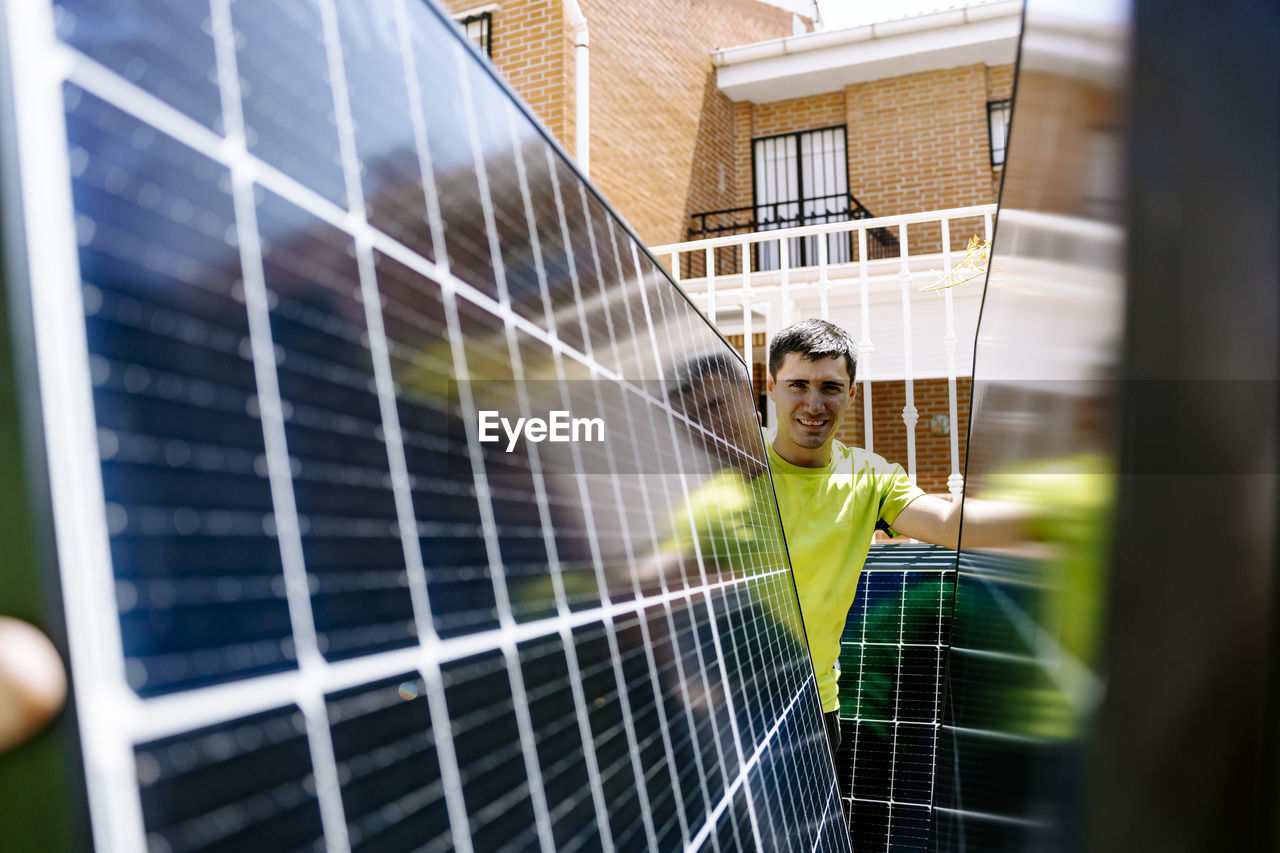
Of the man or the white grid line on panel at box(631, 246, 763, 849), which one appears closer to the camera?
the white grid line on panel at box(631, 246, 763, 849)

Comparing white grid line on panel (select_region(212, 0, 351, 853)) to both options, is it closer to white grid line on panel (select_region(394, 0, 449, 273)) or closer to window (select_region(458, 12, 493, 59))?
white grid line on panel (select_region(394, 0, 449, 273))

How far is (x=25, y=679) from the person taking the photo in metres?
0.29

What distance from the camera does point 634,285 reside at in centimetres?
101

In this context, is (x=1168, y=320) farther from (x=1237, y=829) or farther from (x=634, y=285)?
(x=634, y=285)

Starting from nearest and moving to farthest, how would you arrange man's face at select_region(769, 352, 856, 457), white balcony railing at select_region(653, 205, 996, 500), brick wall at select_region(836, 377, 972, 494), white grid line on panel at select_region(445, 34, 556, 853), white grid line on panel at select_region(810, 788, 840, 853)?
white grid line on panel at select_region(445, 34, 556, 853)
white grid line on panel at select_region(810, 788, 840, 853)
man's face at select_region(769, 352, 856, 457)
white balcony railing at select_region(653, 205, 996, 500)
brick wall at select_region(836, 377, 972, 494)

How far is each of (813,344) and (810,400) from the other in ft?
0.76

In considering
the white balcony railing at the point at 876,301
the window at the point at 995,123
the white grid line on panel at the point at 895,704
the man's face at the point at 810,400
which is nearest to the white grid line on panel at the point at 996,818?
the white grid line on panel at the point at 895,704

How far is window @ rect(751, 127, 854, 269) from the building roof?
2.60 ft

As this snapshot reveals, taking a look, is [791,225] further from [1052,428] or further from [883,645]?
[1052,428]

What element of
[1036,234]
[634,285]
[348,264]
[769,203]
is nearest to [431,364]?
[348,264]

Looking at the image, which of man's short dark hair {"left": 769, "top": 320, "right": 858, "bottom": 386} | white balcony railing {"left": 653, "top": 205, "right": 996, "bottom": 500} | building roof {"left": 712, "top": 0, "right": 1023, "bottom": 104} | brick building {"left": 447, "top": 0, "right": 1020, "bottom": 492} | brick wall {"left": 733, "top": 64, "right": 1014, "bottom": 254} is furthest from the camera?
brick wall {"left": 733, "top": 64, "right": 1014, "bottom": 254}

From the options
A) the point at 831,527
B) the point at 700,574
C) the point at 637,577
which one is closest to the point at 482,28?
the point at 831,527

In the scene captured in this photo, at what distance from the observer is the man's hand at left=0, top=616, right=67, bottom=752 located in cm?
28

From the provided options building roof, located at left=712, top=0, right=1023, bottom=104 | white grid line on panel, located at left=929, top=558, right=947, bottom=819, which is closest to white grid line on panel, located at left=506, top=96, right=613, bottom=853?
white grid line on panel, located at left=929, top=558, right=947, bottom=819
